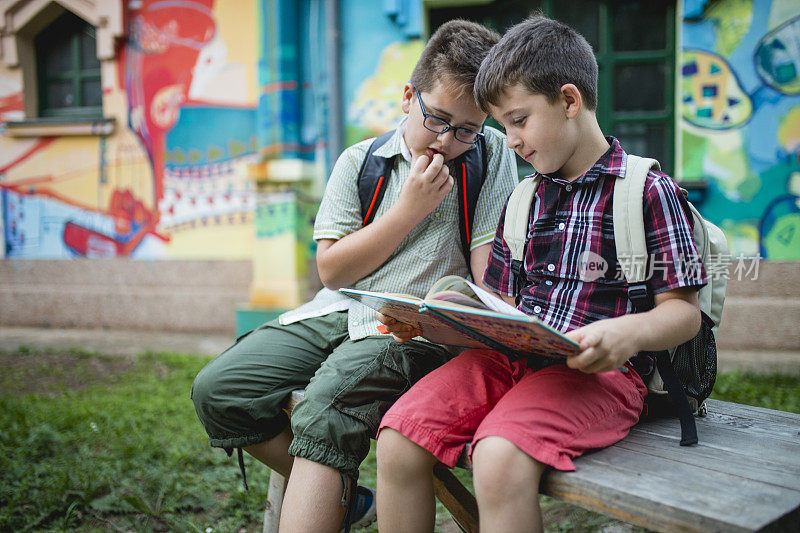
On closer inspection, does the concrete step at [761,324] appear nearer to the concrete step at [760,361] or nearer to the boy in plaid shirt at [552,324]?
the concrete step at [760,361]

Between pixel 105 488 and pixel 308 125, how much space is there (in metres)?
3.12

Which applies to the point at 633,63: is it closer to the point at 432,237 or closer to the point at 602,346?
the point at 432,237

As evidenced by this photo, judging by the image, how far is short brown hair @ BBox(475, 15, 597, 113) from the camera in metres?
1.54

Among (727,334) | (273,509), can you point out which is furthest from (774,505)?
(727,334)

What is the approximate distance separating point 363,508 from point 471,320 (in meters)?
0.91

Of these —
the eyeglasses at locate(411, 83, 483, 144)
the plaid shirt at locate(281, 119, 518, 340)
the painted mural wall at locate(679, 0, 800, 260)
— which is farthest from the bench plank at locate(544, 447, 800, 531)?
the painted mural wall at locate(679, 0, 800, 260)

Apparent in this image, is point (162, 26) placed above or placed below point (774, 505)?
above

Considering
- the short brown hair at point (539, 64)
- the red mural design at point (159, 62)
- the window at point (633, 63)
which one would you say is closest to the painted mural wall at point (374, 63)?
the window at point (633, 63)

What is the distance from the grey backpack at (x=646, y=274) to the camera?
1456 millimetres

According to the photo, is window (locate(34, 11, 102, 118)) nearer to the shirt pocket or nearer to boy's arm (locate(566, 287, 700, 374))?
the shirt pocket

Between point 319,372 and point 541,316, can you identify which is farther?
point 319,372

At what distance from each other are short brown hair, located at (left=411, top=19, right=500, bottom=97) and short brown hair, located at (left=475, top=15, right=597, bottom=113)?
0.11 metres

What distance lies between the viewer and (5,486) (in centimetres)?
262

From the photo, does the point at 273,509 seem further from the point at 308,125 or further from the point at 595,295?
the point at 308,125
